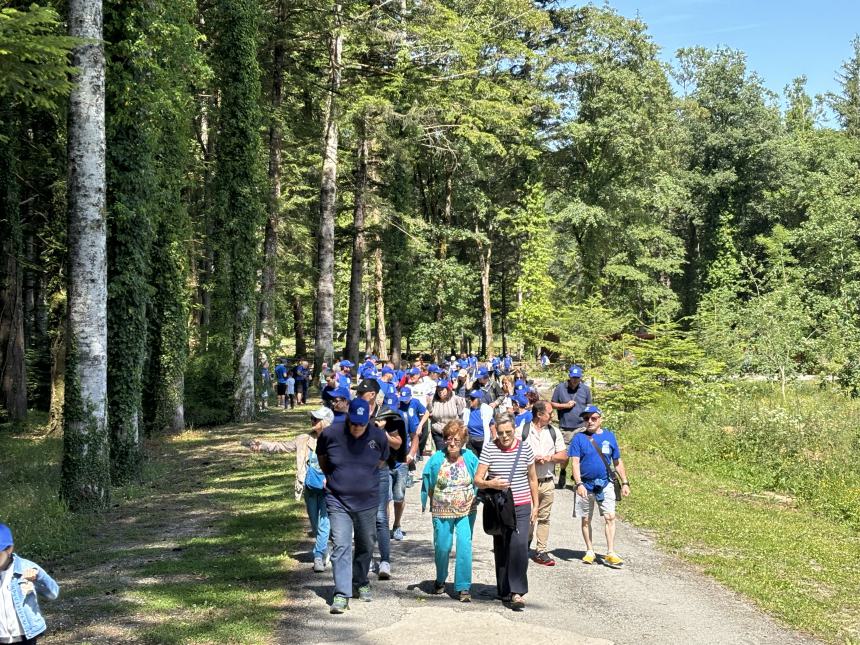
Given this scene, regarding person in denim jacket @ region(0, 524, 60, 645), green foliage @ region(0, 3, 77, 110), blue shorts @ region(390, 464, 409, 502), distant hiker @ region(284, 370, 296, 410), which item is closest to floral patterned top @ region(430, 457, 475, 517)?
blue shorts @ region(390, 464, 409, 502)

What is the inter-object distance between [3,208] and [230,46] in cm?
758

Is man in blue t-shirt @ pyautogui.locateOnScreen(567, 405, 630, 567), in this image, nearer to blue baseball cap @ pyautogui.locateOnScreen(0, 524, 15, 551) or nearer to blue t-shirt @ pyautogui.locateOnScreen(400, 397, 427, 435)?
blue t-shirt @ pyautogui.locateOnScreen(400, 397, 427, 435)

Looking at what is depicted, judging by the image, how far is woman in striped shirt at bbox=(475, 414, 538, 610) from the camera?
8.16 meters

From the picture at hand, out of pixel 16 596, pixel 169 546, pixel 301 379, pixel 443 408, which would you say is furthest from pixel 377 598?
pixel 301 379

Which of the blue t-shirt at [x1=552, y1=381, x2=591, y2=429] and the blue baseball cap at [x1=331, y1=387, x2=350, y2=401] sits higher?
the blue baseball cap at [x1=331, y1=387, x2=350, y2=401]

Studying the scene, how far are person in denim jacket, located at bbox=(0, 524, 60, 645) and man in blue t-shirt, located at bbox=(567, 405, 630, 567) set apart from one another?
21.0 feet

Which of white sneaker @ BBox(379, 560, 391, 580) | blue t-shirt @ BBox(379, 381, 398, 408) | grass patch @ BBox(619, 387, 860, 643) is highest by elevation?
blue t-shirt @ BBox(379, 381, 398, 408)

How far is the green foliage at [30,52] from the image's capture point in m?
8.20

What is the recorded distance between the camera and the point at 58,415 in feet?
72.8

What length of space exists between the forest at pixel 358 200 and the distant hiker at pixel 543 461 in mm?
6802

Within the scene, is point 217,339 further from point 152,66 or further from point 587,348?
point 587,348

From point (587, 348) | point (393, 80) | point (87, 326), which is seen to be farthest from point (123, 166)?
point (587, 348)

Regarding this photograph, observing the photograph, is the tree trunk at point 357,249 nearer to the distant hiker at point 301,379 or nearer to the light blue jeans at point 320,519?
the distant hiker at point 301,379

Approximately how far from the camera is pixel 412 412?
43.5 ft
